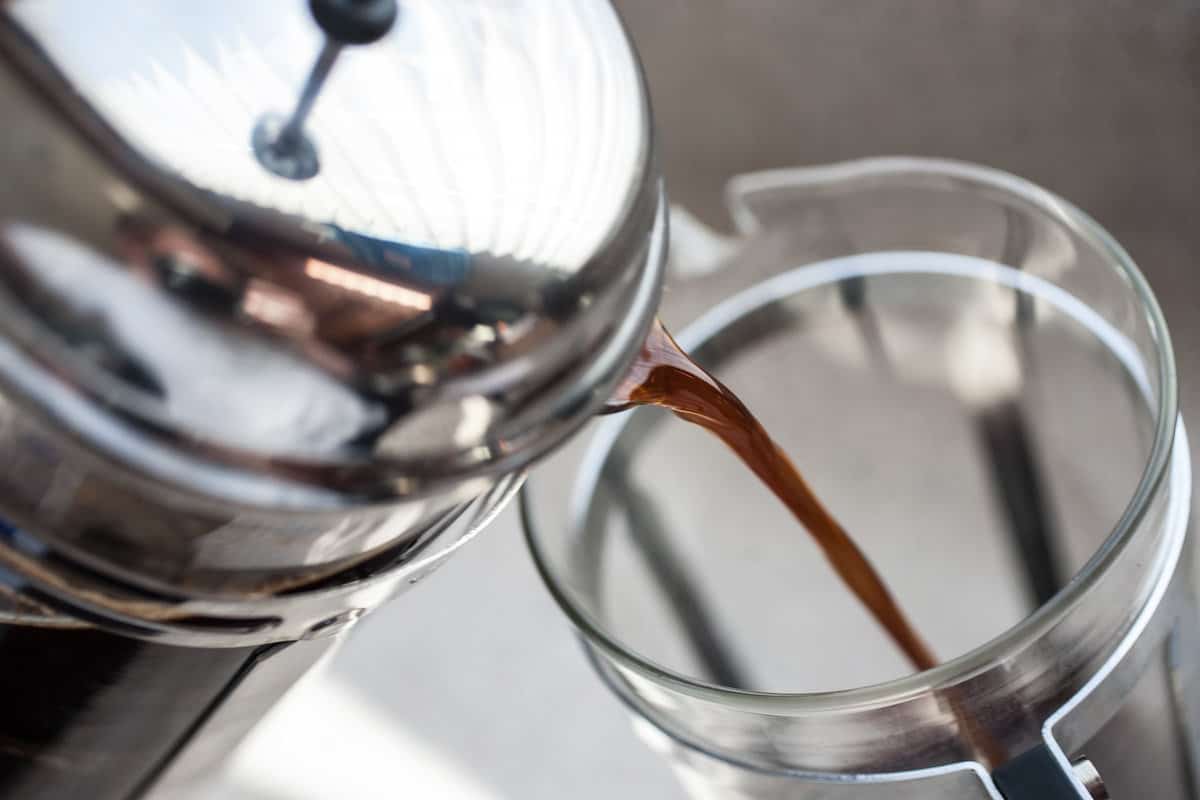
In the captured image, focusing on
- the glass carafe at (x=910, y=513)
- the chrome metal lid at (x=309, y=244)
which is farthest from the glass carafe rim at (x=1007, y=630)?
the chrome metal lid at (x=309, y=244)

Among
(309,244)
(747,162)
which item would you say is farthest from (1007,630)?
(747,162)

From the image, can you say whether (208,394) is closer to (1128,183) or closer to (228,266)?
(228,266)

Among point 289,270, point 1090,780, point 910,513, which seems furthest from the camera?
point 910,513

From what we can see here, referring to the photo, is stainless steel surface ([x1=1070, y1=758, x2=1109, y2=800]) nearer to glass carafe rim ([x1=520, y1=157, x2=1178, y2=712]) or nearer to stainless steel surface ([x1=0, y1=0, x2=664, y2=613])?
glass carafe rim ([x1=520, y1=157, x2=1178, y2=712])

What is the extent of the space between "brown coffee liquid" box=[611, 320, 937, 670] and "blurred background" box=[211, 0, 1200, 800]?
7.0 inches

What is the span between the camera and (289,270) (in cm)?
21

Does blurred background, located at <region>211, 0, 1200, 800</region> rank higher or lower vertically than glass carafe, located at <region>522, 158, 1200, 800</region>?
higher

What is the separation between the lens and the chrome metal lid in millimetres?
207

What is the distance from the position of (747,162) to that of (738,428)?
339mm

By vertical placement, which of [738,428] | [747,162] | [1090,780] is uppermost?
[747,162]

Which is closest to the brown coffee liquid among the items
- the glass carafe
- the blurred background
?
the glass carafe

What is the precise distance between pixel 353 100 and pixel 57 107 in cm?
5

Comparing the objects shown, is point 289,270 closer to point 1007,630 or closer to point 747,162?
point 1007,630

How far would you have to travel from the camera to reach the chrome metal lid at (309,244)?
207 millimetres
